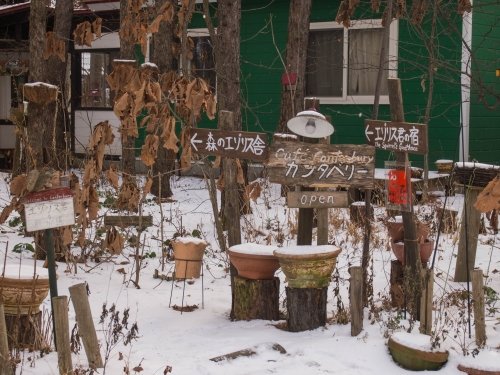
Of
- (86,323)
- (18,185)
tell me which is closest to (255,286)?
(86,323)

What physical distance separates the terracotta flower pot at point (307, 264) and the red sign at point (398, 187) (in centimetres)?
59

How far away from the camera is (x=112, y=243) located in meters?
7.99

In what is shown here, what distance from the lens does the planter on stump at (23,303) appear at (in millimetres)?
5559

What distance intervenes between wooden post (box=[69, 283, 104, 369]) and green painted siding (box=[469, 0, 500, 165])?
9778 millimetres

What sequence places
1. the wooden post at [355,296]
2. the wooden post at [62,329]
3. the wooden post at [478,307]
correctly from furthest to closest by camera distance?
the wooden post at [355,296] < the wooden post at [478,307] < the wooden post at [62,329]

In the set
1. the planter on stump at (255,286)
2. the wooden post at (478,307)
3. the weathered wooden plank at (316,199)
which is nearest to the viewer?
the wooden post at (478,307)

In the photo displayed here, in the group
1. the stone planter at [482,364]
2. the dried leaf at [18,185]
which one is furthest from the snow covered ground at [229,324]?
the dried leaf at [18,185]

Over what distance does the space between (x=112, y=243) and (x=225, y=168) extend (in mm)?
1487

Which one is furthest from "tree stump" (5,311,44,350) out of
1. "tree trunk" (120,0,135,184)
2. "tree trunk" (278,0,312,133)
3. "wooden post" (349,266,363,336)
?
"tree trunk" (278,0,312,133)

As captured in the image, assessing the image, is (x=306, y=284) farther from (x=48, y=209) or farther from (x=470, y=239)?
(x=470, y=239)

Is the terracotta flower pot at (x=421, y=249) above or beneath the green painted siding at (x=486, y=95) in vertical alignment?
beneath

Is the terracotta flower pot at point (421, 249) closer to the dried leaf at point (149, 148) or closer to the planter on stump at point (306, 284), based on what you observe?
the planter on stump at point (306, 284)

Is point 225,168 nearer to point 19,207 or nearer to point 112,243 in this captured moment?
point 112,243

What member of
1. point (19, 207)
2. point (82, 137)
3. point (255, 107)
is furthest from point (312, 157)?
point (82, 137)
